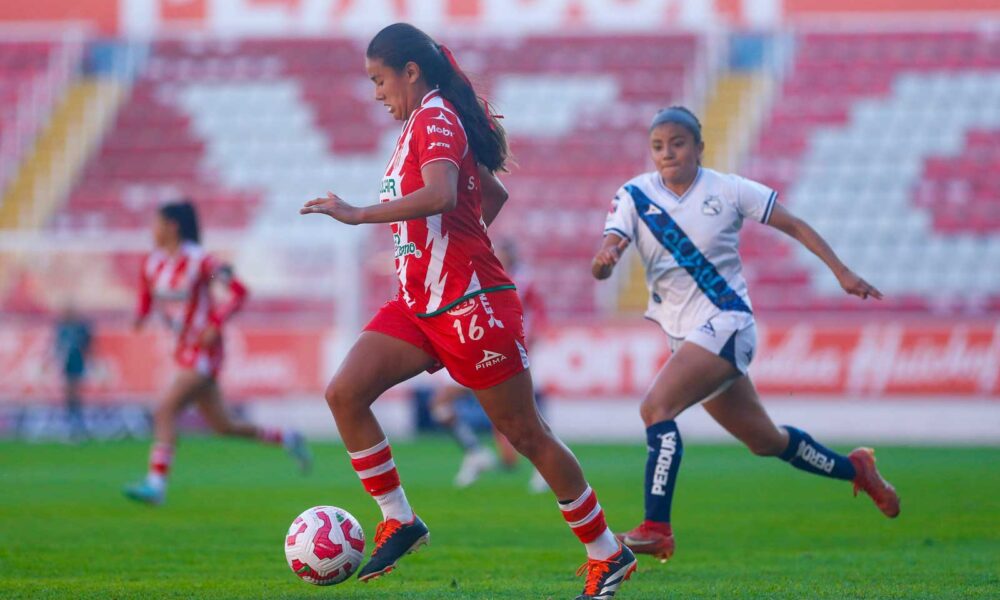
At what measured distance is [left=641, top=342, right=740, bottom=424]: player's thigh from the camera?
7.13 meters

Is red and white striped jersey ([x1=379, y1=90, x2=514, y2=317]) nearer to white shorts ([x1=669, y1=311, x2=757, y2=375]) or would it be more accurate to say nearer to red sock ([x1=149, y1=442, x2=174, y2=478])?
white shorts ([x1=669, y1=311, x2=757, y2=375])

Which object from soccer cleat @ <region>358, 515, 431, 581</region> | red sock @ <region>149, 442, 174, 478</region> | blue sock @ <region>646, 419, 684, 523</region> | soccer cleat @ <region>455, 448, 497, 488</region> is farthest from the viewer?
soccer cleat @ <region>455, 448, 497, 488</region>

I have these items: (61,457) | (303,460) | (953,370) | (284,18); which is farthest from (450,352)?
(284,18)

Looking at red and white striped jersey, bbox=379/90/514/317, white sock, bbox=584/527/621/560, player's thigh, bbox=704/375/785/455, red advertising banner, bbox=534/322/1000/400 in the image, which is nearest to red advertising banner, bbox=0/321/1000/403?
red advertising banner, bbox=534/322/1000/400

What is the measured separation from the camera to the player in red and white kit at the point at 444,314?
5664 millimetres

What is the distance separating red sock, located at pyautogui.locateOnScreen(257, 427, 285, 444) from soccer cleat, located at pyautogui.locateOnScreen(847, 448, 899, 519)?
6105 mm

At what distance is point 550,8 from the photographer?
29.4 meters

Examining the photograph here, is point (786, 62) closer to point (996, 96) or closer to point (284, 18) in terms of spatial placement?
point (996, 96)

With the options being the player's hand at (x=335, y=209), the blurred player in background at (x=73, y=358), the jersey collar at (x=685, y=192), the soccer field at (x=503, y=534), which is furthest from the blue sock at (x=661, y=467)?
the blurred player in background at (x=73, y=358)

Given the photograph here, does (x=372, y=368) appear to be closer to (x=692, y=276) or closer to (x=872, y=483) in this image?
(x=692, y=276)

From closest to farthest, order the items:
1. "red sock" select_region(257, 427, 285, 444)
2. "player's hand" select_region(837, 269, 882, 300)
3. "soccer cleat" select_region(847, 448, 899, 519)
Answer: "player's hand" select_region(837, 269, 882, 300), "soccer cleat" select_region(847, 448, 899, 519), "red sock" select_region(257, 427, 285, 444)

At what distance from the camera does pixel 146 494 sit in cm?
1079

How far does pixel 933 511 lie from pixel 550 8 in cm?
2066

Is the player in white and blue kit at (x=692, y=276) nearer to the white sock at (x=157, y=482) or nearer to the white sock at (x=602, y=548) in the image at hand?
the white sock at (x=602, y=548)
